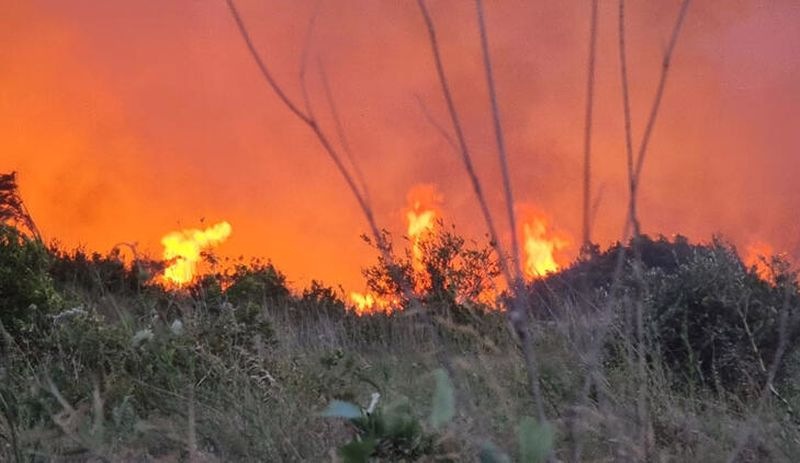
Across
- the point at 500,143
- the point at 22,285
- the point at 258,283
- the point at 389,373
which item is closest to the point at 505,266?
the point at 500,143

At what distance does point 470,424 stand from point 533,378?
5.80 ft

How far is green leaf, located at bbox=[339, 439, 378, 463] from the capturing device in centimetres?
130

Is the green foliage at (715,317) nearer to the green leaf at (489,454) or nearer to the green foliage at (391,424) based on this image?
the green foliage at (391,424)

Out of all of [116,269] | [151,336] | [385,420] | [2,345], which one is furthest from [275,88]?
[116,269]

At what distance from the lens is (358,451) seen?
131cm

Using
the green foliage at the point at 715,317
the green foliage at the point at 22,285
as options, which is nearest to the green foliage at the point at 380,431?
the green foliage at the point at 715,317

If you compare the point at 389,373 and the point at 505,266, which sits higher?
the point at 389,373

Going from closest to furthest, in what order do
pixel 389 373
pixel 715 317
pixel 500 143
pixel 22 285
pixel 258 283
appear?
pixel 500 143 → pixel 389 373 → pixel 715 317 → pixel 22 285 → pixel 258 283

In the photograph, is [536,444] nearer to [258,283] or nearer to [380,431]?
[380,431]

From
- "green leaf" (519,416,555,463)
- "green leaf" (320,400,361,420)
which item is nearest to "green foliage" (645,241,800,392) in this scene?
"green leaf" (320,400,361,420)

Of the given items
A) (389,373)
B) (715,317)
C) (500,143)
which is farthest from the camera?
(715,317)

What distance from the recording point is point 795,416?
3.77 m

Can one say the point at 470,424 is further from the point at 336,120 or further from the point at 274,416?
the point at 336,120

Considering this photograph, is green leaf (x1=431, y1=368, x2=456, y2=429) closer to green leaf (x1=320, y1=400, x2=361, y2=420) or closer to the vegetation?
green leaf (x1=320, y1=400, x2=361, y2=420)
